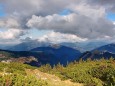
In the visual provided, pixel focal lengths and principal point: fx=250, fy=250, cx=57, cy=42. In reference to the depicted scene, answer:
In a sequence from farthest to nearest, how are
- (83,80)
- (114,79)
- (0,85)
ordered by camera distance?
(83,80) → (114,79) → (0,85)

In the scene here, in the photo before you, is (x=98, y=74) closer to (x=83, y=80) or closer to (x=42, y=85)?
(x=83, y=80)

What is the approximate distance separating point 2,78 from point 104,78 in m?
90.8

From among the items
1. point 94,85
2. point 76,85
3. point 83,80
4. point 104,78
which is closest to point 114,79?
point 94,85

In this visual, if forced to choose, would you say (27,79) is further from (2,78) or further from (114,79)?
(114,79)

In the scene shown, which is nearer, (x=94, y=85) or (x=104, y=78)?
(x=94, y=85)

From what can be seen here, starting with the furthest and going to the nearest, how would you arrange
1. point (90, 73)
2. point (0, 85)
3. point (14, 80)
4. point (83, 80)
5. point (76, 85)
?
point (90, 73) → point (83, 80) → point (76, 85) → point (14, 80) → point (0, 85)

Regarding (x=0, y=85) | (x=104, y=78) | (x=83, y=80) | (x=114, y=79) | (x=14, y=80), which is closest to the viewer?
(x=0, y=85)

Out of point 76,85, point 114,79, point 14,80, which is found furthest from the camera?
point 76,85

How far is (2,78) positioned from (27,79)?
3441 millimetres

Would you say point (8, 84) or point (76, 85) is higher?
point (8, 84)

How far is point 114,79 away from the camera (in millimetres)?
82812

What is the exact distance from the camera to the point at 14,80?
32.4 meters

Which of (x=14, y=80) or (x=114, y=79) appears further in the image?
(x=114, y=79)

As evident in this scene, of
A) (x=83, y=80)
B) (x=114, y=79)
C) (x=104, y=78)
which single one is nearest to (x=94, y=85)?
(x=114, y=79)
